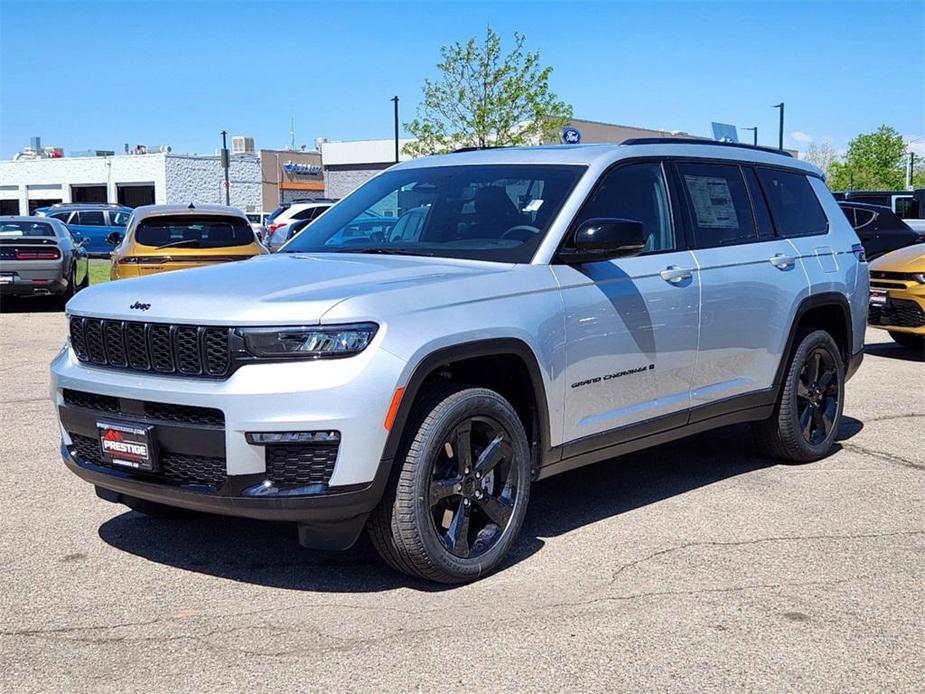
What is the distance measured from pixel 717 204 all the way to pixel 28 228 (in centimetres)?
1491

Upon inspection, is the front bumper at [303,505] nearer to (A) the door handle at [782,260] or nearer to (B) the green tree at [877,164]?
(A) the door handle at [782,260]

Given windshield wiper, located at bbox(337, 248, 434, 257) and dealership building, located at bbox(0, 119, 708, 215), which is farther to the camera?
dealership building, located at bbox(0, 119, 708, 215)

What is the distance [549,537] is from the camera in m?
5.36

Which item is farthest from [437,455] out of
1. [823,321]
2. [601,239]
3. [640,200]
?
[823,321]

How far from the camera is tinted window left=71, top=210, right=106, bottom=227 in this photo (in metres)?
35.7

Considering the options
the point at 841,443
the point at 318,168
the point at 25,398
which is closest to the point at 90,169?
the point at 318,168

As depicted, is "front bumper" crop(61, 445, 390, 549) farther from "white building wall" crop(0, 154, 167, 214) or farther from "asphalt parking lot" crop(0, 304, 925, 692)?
"white building wall" crop(0, 154, 167, 214)

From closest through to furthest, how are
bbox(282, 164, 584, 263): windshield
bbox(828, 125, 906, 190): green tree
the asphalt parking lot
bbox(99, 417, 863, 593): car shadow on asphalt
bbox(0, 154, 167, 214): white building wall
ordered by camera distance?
1. the asphalt parking lot
2. bbox(99, 417, 863, 593): car shadow on asphalt
3. bbox(282, 164, 584, 263): windshield
4. bbox(0, 154, 167, 214): white building wall
5. bbox(828, 125, 906, 190): green tree

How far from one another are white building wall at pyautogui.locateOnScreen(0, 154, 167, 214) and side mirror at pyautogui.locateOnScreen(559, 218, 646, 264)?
2176 inches

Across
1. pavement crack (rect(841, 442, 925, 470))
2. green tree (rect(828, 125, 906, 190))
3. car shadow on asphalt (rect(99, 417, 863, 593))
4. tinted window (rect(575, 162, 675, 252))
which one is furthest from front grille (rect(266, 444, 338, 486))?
green tree (rect(828, 125, 906, 190))

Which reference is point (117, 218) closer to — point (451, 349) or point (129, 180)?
point (129, 180)

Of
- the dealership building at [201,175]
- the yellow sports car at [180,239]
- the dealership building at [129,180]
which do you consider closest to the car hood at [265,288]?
the yellow sports car at [180,239]

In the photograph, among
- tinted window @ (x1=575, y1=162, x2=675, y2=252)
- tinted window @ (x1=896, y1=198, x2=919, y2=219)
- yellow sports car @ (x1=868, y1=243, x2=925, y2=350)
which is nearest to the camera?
tinted window @ (x1=575, y1=162, x2=675, y2=252)

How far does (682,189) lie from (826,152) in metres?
92.0
